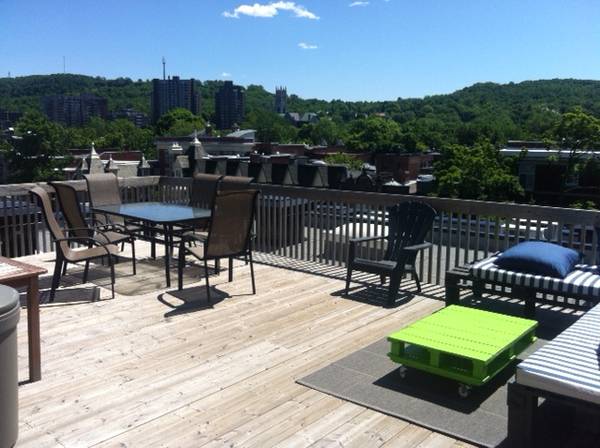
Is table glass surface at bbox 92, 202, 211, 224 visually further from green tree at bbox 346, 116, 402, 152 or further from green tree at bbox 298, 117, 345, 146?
green tree at bbox 298, 117, 345, 146

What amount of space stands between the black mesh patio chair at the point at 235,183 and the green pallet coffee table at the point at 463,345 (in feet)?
11.2

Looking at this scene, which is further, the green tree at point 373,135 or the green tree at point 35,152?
the green tree at point 373,135

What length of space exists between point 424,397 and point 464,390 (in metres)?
0.23

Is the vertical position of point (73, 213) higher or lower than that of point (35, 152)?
higher

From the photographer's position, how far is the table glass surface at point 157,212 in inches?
227

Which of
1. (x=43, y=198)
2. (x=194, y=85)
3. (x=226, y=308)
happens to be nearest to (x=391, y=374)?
(x=226, y=308)

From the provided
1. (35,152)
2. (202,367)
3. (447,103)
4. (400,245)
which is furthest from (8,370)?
(447,103)

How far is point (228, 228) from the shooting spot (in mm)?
5340

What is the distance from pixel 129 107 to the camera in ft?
419

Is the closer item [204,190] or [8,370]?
[8,370]

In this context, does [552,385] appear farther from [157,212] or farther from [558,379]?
[157,212]

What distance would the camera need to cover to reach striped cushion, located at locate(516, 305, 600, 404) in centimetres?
246

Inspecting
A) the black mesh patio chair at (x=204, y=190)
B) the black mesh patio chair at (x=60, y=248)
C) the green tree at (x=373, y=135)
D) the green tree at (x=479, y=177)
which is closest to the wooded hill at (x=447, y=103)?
the green tree at (x=373, y=135)

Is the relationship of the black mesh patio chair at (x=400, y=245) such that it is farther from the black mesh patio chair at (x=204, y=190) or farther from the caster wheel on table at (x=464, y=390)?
the black mesh patio chair at (x=204, y=190)
